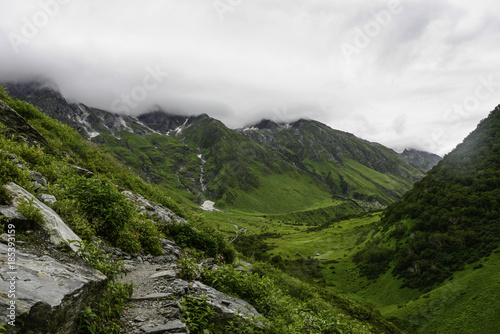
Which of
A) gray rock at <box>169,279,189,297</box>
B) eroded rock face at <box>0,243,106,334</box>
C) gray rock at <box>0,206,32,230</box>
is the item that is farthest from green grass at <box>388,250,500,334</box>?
gray rock at <box>0,206,32,230</box>

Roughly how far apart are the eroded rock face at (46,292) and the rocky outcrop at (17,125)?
489 inches

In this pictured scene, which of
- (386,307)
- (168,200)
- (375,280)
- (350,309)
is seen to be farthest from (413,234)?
(168,200)

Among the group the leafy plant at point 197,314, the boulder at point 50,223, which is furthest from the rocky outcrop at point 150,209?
the leafy plant at point 197,314

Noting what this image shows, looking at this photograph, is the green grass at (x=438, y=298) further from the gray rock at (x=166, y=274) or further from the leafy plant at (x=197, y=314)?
the gray rock at (x=166, y=274)

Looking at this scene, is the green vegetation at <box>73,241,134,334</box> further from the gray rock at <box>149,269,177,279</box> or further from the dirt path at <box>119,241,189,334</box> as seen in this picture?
the gray rock at <box>149,269,177,279</box>

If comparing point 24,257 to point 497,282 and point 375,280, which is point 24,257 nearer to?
point 497,282

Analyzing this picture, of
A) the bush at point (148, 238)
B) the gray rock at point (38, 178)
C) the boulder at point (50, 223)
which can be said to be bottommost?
the bush at point (148, 238)

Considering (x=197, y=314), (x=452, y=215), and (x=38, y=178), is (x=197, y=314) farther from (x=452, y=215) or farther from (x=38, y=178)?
(x=452, y=215)

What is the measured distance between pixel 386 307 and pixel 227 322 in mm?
100710

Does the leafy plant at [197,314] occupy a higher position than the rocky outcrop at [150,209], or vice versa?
the rocky outcrop at [150,209]

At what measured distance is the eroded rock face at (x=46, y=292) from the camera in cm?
425

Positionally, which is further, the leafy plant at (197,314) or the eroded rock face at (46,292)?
the leafy plant at (197,314)

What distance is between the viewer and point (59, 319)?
188 inches

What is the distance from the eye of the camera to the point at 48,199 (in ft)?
29.5
